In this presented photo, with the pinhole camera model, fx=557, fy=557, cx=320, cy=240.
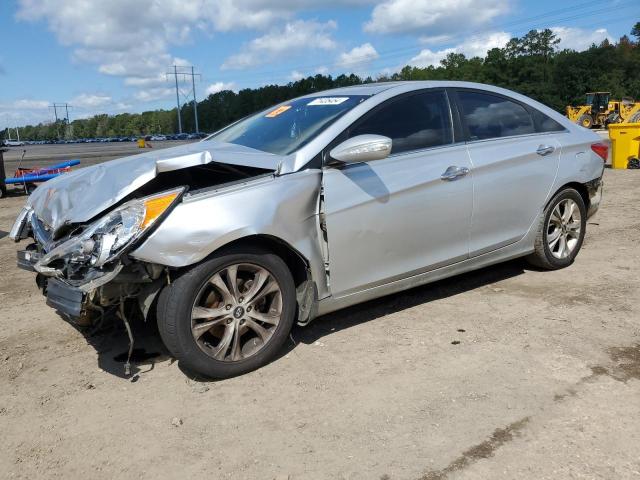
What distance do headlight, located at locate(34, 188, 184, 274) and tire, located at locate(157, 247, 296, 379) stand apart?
0.36 meters

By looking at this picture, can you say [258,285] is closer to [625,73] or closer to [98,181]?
[98,181]

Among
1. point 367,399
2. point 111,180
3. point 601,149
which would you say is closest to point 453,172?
point 367,399

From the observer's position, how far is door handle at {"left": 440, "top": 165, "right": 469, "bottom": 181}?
4015 mm

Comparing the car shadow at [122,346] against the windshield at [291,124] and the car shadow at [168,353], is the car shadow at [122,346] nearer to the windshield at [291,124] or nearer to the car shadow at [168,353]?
the car shadow at [168,353]

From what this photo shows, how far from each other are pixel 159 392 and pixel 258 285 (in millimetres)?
835

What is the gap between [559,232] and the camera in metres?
5.06

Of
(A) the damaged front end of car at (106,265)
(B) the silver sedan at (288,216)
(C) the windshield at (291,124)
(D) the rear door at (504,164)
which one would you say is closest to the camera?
(A) the damaged front end of car at (106,265)

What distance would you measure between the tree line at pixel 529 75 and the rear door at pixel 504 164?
121 ft

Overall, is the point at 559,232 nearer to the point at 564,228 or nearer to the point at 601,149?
the point at 564,228

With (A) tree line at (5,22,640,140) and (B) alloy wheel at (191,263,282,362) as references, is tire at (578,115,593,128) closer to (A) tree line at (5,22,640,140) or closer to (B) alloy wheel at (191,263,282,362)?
(A) tree line at (5,22,640,140)

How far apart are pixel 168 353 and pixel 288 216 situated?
130cm

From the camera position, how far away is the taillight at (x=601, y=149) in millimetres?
5199

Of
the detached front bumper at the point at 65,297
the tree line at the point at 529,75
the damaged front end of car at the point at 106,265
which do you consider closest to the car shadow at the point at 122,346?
the detached front bumper at the point at 65,297

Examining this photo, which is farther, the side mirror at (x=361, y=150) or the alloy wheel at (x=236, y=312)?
the side mirror at (x=361, y=150)
